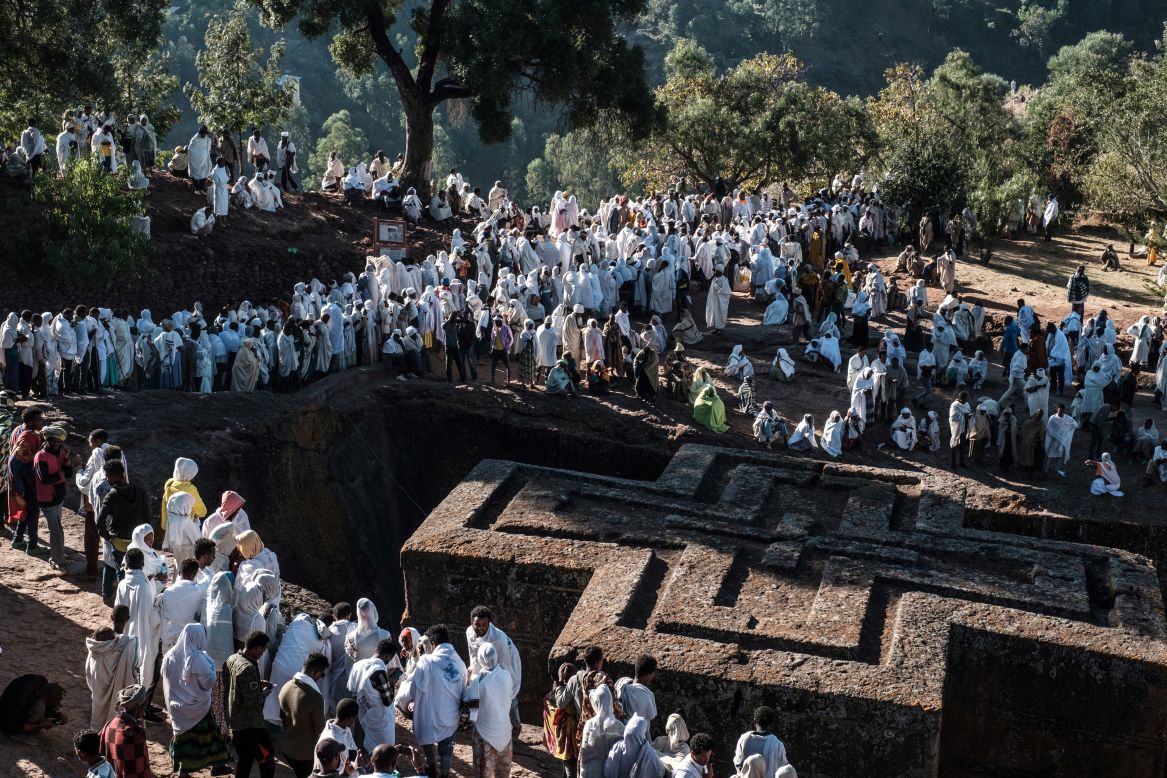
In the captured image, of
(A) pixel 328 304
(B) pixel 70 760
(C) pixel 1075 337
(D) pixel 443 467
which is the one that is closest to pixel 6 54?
(A) pixel 328 304

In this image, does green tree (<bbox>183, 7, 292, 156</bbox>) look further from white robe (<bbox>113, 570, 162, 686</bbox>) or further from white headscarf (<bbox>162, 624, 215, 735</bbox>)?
white headscarf (<bbox>162, 624, 215, 735</bbox>)

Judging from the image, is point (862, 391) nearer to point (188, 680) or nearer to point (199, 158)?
point (188, 680)

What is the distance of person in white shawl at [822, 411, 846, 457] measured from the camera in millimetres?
17844

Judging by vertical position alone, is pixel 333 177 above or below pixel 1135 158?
below

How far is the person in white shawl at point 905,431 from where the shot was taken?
18.1m

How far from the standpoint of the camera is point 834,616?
10.9 meters

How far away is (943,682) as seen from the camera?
10.0 metres

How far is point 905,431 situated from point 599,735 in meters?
10.9

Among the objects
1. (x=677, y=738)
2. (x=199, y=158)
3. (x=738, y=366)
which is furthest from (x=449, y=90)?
(x=677, y=738)

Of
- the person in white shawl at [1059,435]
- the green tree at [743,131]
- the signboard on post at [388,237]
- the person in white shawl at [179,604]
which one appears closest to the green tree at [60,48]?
the signboard on post at [388,237]

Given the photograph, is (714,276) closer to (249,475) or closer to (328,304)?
(328,304)

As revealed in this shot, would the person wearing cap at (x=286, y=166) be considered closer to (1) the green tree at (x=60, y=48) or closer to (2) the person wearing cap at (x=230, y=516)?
(1) the green tree at (x=60, y=48)

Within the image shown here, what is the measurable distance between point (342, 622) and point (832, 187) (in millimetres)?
27145

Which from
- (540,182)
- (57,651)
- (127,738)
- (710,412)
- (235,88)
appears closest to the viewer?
Result: (127,738)
